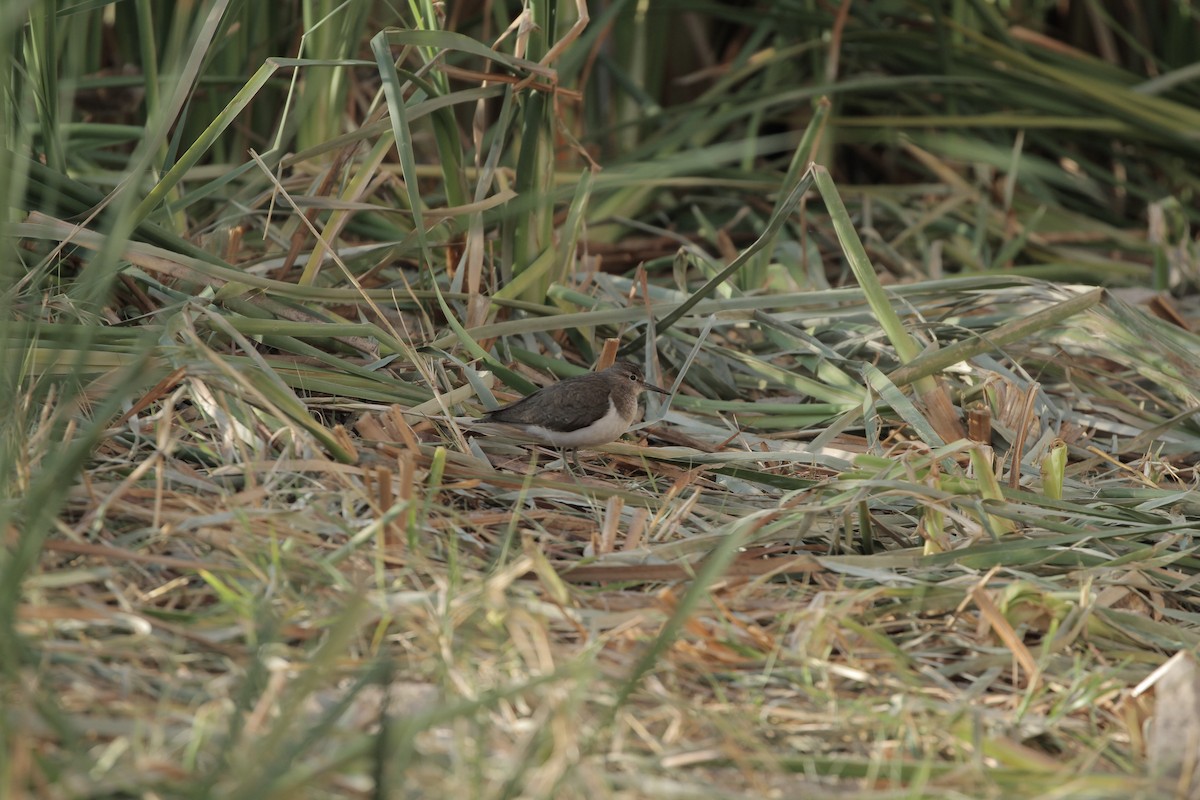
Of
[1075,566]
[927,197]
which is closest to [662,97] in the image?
[927,197]

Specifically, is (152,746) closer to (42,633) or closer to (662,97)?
(42,633)

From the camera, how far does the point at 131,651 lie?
2.25 m

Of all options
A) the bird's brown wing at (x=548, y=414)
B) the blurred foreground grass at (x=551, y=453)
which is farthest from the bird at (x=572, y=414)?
the blurred foreground grass at (x=551, y=453)

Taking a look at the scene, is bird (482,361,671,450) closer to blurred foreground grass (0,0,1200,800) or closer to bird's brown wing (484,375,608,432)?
bird's brown wing (484,375,608,432)

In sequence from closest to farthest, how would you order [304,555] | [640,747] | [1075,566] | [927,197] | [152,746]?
[152,746] < [640,747] < [304,555] < [1075,566] < [927,197]

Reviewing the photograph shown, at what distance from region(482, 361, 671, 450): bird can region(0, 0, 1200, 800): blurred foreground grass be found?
0.10m

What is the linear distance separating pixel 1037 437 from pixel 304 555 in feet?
7.65

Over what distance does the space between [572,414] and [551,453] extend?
27cm

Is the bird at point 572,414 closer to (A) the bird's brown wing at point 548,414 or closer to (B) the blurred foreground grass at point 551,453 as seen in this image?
(A) the bird's brown wing at point 548,414

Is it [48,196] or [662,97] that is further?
[662,97]

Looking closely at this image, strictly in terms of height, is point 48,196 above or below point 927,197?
above

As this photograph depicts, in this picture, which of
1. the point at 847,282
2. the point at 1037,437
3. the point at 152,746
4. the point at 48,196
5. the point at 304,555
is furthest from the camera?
the point at 847,282

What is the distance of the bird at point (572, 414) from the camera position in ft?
11.9

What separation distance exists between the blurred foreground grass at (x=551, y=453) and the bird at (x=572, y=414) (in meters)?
0.10
